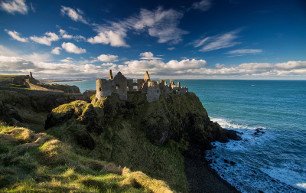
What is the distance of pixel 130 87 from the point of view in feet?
201

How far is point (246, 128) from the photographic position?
278 ft

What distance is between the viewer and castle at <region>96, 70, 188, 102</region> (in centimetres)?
4878

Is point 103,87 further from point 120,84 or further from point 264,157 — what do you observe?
point 264,157

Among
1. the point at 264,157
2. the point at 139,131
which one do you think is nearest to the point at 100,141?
the point at 139,131

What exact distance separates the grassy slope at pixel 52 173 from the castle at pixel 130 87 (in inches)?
998

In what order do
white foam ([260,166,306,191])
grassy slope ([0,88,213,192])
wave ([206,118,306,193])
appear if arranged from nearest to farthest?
grassy slope ([0,88,213,192]) → wave ([206,118,306,193]) → white foam ([260,166,306,191])

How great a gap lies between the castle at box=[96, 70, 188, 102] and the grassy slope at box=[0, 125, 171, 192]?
25357mm

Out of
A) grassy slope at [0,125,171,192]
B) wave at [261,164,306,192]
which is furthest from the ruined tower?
grassy slope at [0,125,171,192]

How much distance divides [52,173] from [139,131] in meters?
34.6

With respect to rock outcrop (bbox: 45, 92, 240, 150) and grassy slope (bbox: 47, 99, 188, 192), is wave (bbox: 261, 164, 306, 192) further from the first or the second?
grassy slope (bbox: 47, 99, 188, 192)

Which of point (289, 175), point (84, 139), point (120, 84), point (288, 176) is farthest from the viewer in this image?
point (120, 84)

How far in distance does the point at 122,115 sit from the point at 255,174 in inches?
1298

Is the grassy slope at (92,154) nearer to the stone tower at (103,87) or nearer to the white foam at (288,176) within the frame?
the stone tower at (103,87)

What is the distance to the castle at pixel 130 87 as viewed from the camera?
48781 mm
